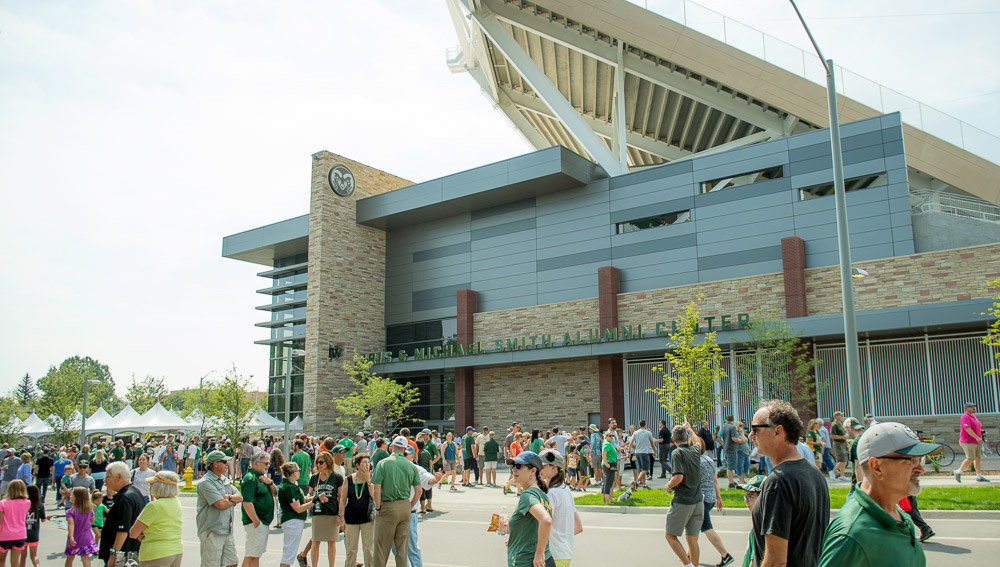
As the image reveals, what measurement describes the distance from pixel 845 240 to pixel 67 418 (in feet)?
199

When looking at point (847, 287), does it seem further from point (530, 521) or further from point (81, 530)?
point (81, 530)

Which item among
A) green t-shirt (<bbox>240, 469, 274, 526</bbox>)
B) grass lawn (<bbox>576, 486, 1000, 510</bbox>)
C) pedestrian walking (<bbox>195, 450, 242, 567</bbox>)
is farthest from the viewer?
grass lawn (<bbox>576, 486, 1000, 510</bbox>)

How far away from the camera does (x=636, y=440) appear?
1891 centimetres

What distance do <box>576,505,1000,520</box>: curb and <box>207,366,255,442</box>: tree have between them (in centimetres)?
2160

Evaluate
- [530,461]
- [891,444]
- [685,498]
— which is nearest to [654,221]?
[685,498]

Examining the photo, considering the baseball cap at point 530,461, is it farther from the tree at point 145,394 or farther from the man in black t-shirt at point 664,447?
the tree at point 145,394

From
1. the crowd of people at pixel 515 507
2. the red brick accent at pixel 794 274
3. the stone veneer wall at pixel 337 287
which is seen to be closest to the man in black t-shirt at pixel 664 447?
the crowd of people at pixel 515 507

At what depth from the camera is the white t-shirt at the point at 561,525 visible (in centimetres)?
559

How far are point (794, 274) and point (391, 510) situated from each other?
21.9 metres

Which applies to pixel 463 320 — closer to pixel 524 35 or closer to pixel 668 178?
pixel 668 178

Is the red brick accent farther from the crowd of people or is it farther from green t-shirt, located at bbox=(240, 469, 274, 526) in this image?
green t-shirt, located at bbox=(240, 469, 274, 526)

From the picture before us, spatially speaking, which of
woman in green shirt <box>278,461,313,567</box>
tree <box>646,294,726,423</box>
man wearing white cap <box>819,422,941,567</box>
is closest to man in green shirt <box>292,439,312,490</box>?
woman in green shirt <box>278,461,313,567</box>

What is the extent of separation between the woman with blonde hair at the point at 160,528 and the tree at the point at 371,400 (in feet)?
88.3

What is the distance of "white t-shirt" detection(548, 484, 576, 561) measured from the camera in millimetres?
5590
